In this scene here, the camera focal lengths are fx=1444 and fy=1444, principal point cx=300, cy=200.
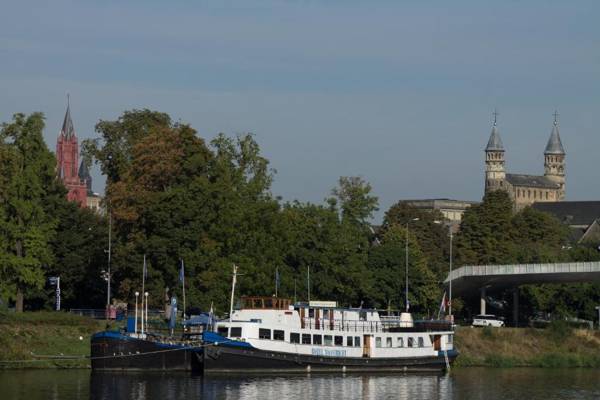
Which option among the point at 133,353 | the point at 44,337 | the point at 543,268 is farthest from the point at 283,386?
the point at 543,268

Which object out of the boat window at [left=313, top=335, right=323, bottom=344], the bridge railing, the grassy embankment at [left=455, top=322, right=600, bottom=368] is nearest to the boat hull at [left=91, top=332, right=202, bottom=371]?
the boat window at [left=313, top=335, right=323, bottom=344]

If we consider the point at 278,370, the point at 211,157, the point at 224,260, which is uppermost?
the point at 211,157

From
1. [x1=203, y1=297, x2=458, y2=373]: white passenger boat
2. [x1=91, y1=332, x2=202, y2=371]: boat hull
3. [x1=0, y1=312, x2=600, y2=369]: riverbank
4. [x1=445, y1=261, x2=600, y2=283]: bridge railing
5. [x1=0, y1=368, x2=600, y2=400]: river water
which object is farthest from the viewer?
[x1=445, y1=261, x2=600, y2=283]: bridge railing

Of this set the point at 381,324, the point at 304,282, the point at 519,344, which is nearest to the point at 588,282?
the point at 519,344

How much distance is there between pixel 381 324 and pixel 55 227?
82.3 ft

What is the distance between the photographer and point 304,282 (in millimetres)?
109125

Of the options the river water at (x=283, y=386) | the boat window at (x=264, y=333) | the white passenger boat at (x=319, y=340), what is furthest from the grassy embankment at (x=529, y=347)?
the boat window at (x=264, y=333)

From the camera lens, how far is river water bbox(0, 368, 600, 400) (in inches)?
2918

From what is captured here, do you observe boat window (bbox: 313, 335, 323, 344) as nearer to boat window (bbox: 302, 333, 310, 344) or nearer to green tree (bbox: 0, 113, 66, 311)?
boat window (bbox: 302, 333, 310, 344)

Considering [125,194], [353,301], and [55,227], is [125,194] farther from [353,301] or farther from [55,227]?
[353,301]

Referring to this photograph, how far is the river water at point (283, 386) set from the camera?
2918 inches

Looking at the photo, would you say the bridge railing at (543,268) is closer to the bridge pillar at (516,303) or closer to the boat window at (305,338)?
the bridge pillar at (516,303)

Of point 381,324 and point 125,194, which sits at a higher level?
point 125,194

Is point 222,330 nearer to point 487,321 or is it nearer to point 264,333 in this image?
point 264,333
